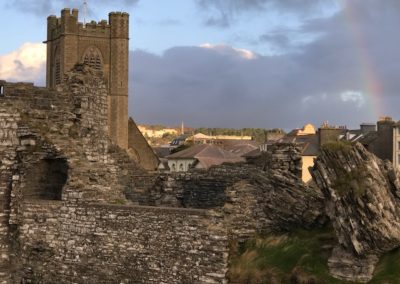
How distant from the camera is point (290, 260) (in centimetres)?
1380

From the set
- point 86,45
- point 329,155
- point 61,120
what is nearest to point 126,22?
point 86,45

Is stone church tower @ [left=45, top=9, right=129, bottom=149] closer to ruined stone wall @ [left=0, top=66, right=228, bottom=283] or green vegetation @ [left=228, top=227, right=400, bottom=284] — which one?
ruined stone wall @ [left=0, top=66, right=228, bottom=283]

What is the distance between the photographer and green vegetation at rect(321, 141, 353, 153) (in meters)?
13.2

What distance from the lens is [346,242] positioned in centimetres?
1286

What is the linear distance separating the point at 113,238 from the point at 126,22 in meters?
84.2

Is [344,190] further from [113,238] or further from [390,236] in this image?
[113,238]

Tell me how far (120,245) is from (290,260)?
162 inches

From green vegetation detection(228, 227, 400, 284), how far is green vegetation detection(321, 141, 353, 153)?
1.86 meters

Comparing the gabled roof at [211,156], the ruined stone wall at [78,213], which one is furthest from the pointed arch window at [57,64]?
the ruined stone wall at [78,213]

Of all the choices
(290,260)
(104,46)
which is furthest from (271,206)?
(104,46)

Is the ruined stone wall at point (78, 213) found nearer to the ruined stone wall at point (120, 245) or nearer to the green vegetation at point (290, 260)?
the ruined stone wall at point (120, 245)

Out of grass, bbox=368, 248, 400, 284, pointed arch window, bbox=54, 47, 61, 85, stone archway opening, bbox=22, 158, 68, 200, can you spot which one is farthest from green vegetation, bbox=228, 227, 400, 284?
pointed arch window, bbox=54, 47, 61, 85

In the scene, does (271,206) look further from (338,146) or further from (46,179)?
(46,179)

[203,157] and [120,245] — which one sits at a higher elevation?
[203,157]
